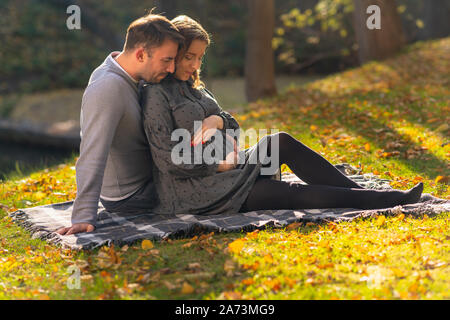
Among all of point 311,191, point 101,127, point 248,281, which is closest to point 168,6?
point 101,127

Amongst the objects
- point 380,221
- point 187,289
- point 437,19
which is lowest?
point 187,289

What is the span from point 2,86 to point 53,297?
51.3 ft

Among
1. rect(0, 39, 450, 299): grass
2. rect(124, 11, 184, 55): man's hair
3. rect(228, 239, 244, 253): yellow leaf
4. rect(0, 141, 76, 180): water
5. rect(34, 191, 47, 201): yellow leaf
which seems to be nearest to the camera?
rect(0, 39, 450, 299): grass

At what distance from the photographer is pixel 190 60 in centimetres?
399

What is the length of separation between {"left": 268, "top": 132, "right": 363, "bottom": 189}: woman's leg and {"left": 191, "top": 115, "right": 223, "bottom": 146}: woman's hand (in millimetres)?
438

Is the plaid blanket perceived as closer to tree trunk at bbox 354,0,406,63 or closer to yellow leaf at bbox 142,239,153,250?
yellow leaf at bbox 142,239,153,250

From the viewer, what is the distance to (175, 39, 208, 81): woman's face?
3.94 metres

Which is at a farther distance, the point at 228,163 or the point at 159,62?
the point at 228,163

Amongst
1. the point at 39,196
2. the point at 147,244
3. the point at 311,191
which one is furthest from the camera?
the point at 39,196

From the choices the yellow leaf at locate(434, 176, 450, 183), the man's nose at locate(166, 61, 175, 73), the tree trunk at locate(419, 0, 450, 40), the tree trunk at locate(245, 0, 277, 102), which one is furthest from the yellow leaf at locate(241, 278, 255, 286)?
the tree trunk at locate(419, 0, 450, 40)

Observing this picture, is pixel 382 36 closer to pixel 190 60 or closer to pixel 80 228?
pixel 190 60

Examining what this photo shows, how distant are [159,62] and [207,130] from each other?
0.60 m

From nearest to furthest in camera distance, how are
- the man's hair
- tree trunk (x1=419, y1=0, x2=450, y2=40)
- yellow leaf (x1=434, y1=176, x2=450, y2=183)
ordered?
the man's hair
yellow leaf (x1=434, y1=176, x2=450, y2=183)
tree trunk (x1=419, y1=0, x2=450, y2=40)
